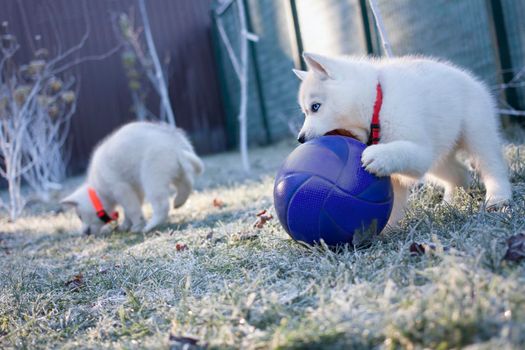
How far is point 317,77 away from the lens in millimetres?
2775

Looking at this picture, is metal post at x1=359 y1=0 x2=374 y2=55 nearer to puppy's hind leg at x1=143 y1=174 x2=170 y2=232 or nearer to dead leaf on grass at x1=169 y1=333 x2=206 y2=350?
puppy's hind leg at x1=143 y1=174 x2=170 y2=232

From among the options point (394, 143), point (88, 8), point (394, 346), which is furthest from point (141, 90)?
point (394, 346)

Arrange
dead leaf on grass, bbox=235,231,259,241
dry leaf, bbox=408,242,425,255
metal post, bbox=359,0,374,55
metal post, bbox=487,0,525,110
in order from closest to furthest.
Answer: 1. dry leaf, bbox=408,242,425,255
2. dead leaf on grass, bbox=235,231,259,241
3. metal post, bbox=487,0,525,110
4. metal post, bbox=359,0,374,55

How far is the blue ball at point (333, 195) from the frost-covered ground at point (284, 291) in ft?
0.38

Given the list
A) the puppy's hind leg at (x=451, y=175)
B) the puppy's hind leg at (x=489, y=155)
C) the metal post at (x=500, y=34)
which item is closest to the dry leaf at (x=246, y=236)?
the puppy's hind leg at (x=451, y=175)

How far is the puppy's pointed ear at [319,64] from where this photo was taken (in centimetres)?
271

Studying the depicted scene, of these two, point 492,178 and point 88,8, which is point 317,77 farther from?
point 88,8

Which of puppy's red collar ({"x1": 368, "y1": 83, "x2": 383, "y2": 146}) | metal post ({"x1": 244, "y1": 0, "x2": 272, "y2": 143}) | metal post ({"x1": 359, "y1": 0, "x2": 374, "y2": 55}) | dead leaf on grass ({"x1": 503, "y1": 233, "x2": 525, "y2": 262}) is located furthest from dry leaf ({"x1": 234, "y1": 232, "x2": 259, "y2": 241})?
metal post ({"x1": 244, "y1": 0, "x2": 272, "y2": 143})

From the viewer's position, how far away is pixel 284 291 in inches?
83.8

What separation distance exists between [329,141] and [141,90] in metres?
9.12

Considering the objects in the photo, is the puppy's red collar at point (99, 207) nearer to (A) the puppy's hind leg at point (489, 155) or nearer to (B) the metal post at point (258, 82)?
(A) the puppy's hind leg at point (489, 155)

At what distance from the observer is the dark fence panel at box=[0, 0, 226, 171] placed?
9.93m

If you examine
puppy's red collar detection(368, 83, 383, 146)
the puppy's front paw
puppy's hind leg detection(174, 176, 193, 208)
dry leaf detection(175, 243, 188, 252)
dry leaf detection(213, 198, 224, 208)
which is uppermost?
puppy's red collar detection(368, 83, 383, 146)

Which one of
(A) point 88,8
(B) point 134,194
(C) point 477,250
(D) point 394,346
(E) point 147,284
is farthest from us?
(A) point 88,8
